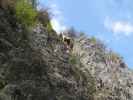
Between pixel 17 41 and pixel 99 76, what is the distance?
2749 millimetres

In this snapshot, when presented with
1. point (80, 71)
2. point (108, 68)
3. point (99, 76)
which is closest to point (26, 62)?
point (80, 71)

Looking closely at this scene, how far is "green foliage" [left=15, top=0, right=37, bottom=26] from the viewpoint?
9969mm

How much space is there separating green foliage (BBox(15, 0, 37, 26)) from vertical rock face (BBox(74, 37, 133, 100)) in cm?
173

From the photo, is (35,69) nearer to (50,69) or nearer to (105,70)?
(50,69)

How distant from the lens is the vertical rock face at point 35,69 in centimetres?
839

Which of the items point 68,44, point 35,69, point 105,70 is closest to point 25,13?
point 35,69

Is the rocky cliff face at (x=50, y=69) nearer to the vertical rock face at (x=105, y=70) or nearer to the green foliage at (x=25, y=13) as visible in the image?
the vertical rock face at (x=105, y=70)

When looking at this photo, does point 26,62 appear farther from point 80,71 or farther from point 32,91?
point 80,71

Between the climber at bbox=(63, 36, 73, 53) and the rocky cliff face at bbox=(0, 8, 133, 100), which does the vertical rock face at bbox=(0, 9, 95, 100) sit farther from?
the climber at bbox=(63, 36, 73, 53)

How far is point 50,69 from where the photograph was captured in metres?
9.55

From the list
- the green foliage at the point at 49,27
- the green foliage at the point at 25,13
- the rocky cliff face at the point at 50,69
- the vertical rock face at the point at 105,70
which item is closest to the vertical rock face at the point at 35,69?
the rocky cliff face at the point at 50,69

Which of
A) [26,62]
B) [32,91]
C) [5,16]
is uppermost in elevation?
[5,16]

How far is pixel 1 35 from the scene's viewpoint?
9.17 m

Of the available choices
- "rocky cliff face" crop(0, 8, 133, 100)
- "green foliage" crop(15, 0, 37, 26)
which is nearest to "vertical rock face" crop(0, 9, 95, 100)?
"rocky cliff face" crop(0, 8, 133, 100)
